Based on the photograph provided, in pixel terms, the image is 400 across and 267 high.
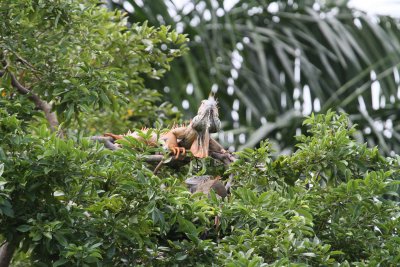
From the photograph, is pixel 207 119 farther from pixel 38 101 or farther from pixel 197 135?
pixel 38 101

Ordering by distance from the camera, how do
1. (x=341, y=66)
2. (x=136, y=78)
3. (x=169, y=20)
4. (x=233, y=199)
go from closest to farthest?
(x=233, y=199), (x=136, y=78), (x=169, y=20), (x=341, y=66)

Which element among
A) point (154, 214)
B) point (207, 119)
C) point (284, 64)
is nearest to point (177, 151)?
point (207, 119)

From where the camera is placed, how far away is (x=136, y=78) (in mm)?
8016

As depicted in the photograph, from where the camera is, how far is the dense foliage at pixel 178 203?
5.07 metres

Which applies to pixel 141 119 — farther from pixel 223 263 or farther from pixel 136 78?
pixel 223 263

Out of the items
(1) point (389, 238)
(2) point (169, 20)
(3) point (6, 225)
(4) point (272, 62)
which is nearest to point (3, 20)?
(3) point (6, 225)

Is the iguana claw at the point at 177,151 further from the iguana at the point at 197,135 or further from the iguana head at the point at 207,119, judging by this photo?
the iguana head at the point at 207,119

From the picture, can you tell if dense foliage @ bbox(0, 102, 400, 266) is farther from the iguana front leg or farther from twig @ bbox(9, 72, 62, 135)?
twig @ bbox(9, 72, 62, 135)

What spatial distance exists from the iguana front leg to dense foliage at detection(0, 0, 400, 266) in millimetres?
151

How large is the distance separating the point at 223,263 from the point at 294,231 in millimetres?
369

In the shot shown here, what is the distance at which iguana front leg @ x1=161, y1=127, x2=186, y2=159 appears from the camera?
588 centimetres

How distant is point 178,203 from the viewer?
507cm

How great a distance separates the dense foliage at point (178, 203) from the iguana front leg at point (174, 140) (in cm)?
15

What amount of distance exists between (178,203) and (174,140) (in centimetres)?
92
